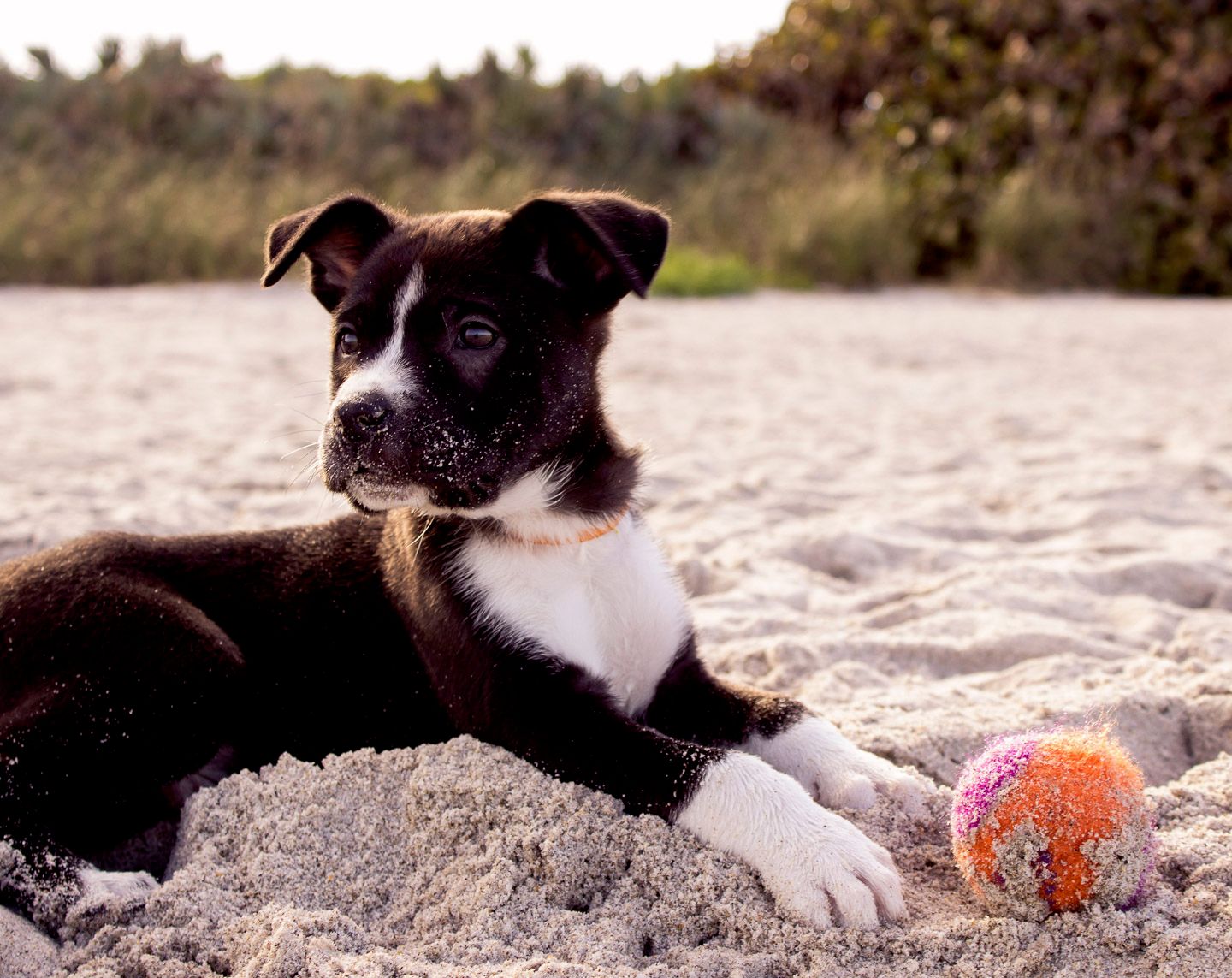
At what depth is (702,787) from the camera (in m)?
2.59

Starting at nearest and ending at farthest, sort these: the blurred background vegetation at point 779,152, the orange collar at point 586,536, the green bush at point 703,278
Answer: the orange collar at point 586,536 → the green bush at point 703,278 → the blurred background vegetation at point 779,152

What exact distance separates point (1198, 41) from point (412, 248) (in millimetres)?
14039

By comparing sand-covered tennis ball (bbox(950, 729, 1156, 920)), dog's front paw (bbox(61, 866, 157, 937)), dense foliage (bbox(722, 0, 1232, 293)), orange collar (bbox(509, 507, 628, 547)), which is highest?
dense foliage (bbox(722, 0, 1232, 293))

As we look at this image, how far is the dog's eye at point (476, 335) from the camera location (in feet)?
9.42

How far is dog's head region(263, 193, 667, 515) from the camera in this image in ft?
9.05

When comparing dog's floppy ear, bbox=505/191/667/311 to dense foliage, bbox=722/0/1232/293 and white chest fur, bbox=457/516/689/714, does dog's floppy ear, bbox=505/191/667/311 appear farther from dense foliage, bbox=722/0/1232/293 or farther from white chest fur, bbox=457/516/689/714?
dense foliage, bbox=722/0/1232/293

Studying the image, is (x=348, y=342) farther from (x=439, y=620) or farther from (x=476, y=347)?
(x=439, y=620)

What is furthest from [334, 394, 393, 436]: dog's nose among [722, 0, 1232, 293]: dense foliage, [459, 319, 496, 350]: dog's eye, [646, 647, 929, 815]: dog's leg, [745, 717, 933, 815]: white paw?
[722, 0, 1232, 293]: dense foliage

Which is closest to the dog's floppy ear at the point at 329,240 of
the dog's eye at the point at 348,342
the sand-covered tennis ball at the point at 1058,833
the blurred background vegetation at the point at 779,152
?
the dog's eye at the point at 348,342

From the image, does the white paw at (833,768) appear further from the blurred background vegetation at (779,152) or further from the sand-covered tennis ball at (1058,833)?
the blurred background vegetation at (779,152)

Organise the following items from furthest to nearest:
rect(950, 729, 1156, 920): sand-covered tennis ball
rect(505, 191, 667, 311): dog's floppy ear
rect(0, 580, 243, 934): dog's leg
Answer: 1. rect(505, 191, 667, 311): dog's floppy ear
2. rect(0, 580, 243, 934): dog's leg
3. rect(950, 729, 1156, 920): sand-covered tennis ball

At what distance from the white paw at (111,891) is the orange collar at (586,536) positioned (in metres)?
1.13

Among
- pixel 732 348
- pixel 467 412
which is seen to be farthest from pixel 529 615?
pixel 732 348

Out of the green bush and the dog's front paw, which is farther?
the green bush
